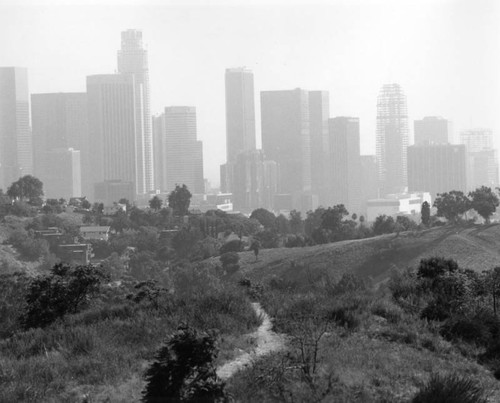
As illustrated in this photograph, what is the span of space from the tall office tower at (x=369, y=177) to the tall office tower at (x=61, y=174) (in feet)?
128

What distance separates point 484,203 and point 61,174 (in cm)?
8252

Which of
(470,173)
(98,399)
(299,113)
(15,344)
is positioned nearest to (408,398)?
(98,399)

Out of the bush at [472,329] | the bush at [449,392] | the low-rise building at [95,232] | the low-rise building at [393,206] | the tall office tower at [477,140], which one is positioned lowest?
the low-rise building at [393,206]

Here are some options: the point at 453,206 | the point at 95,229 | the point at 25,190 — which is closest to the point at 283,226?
the point at 95,229

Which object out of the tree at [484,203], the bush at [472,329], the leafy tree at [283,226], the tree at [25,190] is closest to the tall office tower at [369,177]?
the leafy tree at [283,226]

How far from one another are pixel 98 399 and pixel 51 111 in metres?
118

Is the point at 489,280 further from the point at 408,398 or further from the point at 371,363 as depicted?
the point at 408,398

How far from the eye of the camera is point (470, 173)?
104 m

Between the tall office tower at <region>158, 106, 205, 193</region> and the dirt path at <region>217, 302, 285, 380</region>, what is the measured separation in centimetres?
10930

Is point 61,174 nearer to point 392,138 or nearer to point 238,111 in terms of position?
point 238,111

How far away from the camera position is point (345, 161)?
113688mm

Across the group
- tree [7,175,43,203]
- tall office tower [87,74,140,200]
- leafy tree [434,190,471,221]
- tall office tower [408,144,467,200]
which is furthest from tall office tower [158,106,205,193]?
leafy tree [434,190,471,221]

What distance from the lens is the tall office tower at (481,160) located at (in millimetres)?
102125

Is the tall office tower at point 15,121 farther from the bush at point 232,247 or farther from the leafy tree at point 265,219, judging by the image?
the bush at point 232,247
